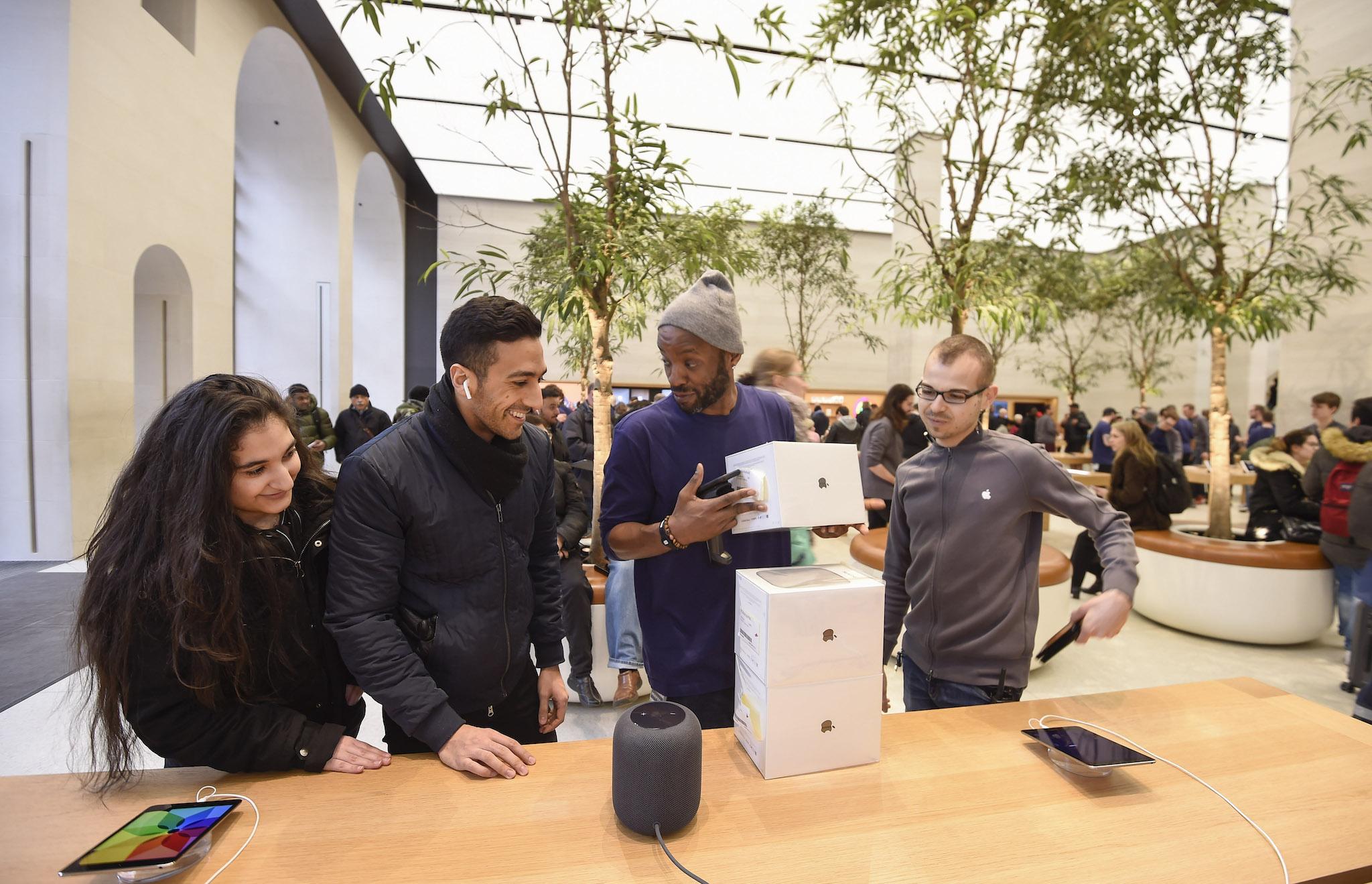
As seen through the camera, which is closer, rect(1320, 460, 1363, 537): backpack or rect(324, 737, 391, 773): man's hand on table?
rect(324, 737, 391, 773): man's hand on table

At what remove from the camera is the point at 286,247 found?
9461mm

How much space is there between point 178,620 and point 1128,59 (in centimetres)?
543

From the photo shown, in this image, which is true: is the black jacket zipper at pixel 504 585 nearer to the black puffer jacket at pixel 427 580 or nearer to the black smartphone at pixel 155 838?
the black puffer jacket at pixel 427 580

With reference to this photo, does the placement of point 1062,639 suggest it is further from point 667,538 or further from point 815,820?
point 667,538

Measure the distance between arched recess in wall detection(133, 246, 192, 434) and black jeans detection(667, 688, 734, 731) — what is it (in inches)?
261

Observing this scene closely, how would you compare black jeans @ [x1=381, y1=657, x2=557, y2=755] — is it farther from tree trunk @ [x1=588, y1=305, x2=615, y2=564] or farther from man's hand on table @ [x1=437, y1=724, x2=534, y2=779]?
tree trunk @ [x1=588, y1=305, x2=615, y2=564]

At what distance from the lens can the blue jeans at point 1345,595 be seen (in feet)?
12.5

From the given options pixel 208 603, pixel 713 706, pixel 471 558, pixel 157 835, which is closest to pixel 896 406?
pixel 713 706

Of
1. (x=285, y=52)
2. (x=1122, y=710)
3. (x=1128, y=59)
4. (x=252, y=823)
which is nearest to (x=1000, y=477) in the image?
(x=1122, y=710)

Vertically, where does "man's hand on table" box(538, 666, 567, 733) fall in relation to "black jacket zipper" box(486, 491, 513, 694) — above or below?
below

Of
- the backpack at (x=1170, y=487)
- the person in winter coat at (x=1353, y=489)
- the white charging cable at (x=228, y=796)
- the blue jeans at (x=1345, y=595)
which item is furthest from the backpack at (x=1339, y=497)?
the white charging cable at (x=228, y=796)

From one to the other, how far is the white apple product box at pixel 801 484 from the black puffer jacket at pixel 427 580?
1.71ft

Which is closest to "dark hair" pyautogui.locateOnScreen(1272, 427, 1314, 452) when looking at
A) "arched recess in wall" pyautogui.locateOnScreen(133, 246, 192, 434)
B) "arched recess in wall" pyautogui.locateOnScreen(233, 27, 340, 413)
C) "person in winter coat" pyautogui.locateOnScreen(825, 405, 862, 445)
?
"person in winter coat" pyautogui.locateOnScreen(825, 405, 862, 445)

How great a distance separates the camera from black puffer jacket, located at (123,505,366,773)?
3.43 ft
